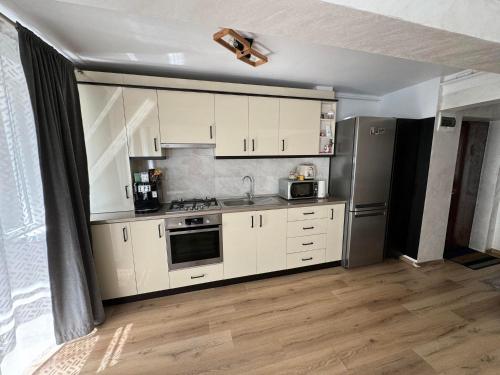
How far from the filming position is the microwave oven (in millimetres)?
2883

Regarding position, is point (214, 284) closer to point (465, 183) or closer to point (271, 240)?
point (271, 240)

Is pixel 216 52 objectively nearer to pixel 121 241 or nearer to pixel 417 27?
pixel 417 27

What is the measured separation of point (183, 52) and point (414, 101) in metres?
3.11

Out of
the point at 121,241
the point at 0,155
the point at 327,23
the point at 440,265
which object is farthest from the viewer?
the point at 440,265

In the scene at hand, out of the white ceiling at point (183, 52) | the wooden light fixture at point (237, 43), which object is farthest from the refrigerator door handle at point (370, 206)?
the wooden light fixture at point (237, 43)

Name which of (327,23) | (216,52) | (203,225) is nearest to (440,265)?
(203,225)

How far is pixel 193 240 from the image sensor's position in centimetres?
239

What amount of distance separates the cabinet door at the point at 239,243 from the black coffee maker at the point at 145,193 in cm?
82

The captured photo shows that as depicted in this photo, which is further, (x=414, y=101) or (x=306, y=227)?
(x=414, y=101)

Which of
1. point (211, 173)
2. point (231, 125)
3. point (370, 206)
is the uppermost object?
point (231, 125)

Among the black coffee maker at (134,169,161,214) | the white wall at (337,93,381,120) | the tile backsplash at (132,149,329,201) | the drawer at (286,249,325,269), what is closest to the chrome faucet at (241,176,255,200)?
the tile backsplash at (132,149,329,201)

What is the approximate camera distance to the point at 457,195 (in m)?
3.41

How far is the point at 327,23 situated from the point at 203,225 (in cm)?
203

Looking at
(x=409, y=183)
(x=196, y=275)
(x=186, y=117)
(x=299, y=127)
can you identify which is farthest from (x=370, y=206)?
(x=186, y=117)
